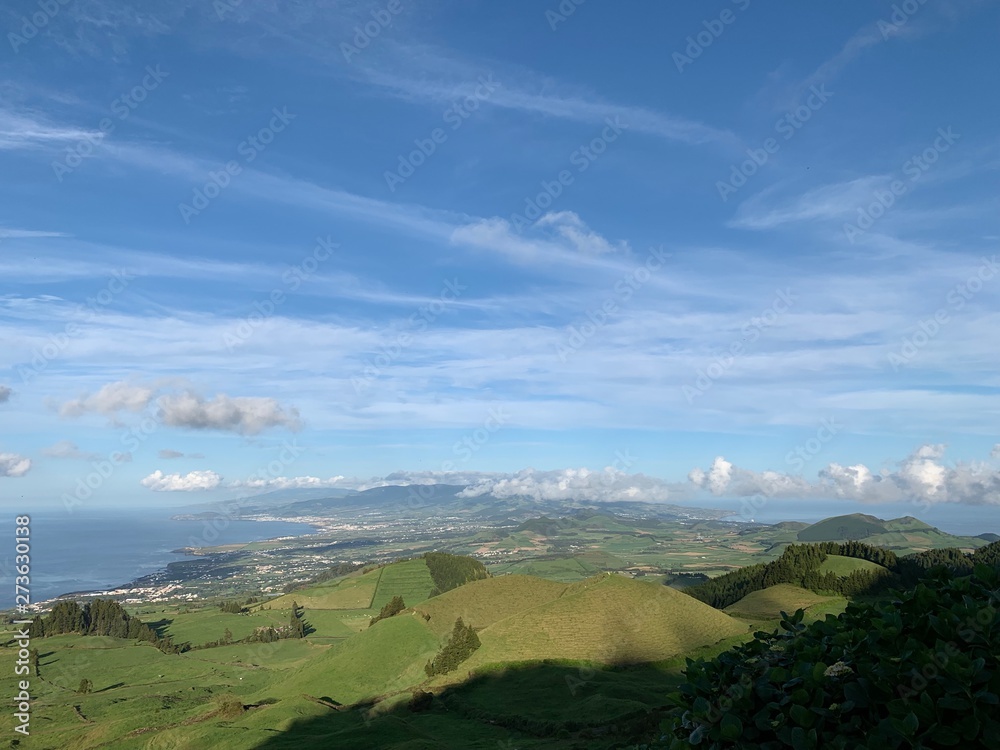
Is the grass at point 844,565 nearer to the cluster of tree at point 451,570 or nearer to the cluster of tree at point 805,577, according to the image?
the cluster of tree at point 805,577

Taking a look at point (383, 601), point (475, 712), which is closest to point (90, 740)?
point (475, 712)

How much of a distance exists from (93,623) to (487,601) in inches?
3809

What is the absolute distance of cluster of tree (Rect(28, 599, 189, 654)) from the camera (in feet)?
433

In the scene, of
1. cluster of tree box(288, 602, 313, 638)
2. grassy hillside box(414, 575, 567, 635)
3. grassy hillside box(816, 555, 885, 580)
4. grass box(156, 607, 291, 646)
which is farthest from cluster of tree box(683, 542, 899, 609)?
grass box(156, 607, 291, 646)

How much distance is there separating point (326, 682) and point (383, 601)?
81.2 metres

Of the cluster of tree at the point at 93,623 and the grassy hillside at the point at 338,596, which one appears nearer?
the cluster of tree at the point at 93,623

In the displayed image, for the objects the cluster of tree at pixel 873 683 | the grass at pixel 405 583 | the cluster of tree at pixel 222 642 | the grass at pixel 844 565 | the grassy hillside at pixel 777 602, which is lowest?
the cluster of tree at pixel 222 642

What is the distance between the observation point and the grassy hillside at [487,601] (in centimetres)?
10175

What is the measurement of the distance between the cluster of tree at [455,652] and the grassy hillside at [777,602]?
168 ft

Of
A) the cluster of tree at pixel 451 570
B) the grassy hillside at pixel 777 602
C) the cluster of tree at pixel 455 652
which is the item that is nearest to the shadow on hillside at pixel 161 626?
the cluster of tree at pixel 451 570

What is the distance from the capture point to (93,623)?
134000mm

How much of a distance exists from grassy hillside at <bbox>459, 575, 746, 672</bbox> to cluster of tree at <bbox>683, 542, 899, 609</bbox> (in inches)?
1380

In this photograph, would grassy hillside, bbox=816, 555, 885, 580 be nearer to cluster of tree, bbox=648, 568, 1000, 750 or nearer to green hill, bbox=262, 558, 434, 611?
green hill, bbox=262, 558, 434, 611

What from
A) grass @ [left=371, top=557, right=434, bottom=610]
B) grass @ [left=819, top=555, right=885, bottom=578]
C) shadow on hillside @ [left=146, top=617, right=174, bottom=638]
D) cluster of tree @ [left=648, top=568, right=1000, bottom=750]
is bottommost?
shadow on hillside @ [left=146, top=617, right=174, bottom=638]
